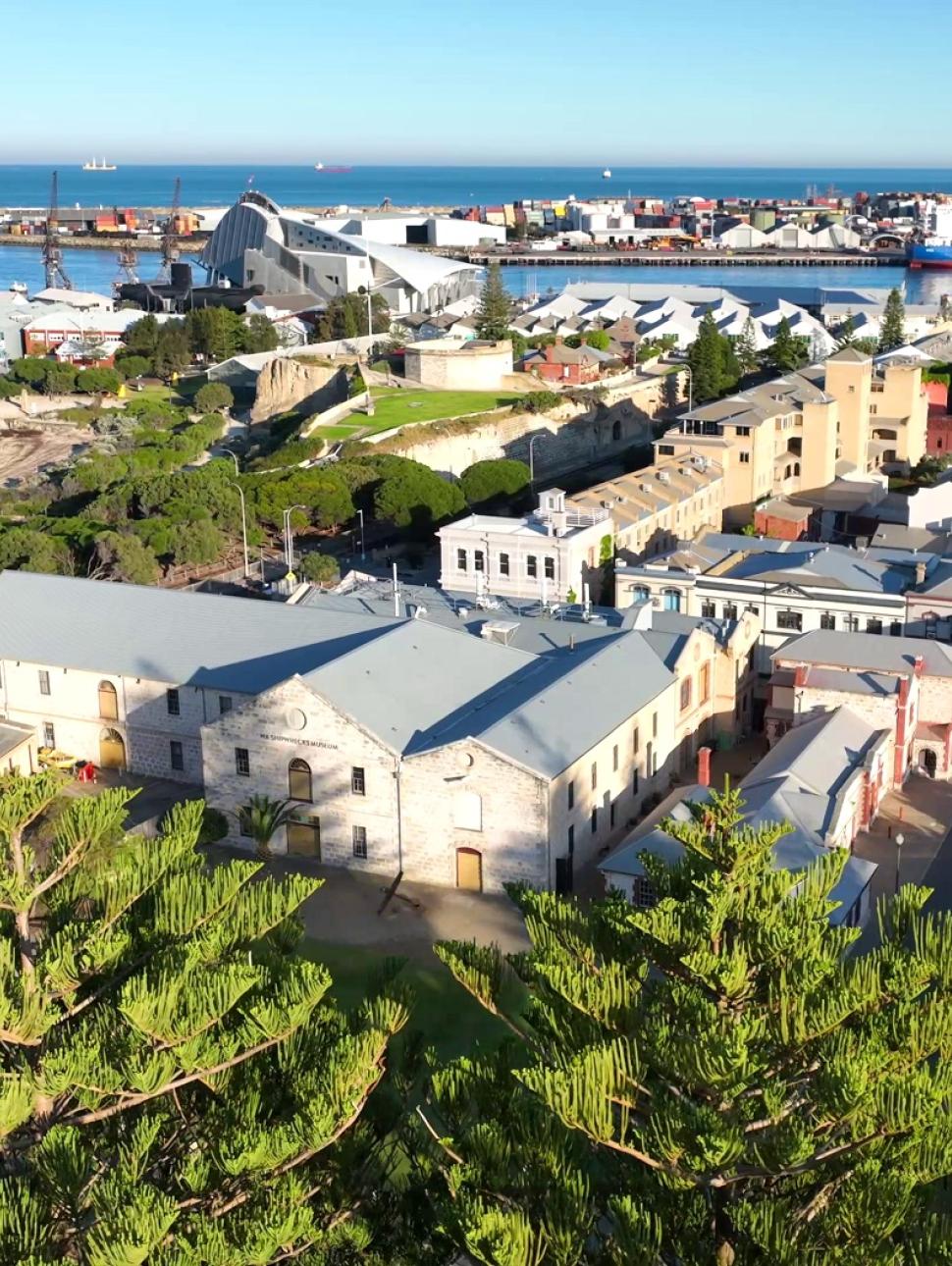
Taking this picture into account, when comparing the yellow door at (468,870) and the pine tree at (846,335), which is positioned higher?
the pine tree at (846,335)

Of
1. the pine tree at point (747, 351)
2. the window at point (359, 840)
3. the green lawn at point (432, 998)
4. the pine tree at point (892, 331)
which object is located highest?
the pine tree at point (892, 331)

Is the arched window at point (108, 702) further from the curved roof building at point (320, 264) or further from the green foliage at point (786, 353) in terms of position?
the curved roof building at point (320, 264)

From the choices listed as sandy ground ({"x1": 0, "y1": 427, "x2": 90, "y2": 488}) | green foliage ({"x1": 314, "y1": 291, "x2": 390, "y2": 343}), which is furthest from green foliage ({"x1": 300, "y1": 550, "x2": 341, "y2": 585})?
green foliage ({"x1": 314, "y1": 291, "x2": 390, "y2": 343})

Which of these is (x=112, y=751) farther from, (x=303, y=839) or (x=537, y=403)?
(x=537, y=403)

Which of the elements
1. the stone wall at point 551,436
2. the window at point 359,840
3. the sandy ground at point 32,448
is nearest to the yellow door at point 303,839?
the window at point 359,840

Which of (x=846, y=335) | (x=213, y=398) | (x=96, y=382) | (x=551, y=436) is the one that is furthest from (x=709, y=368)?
(x=96, y=382)

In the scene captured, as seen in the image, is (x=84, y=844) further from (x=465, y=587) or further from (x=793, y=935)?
(x=465, y=587)
